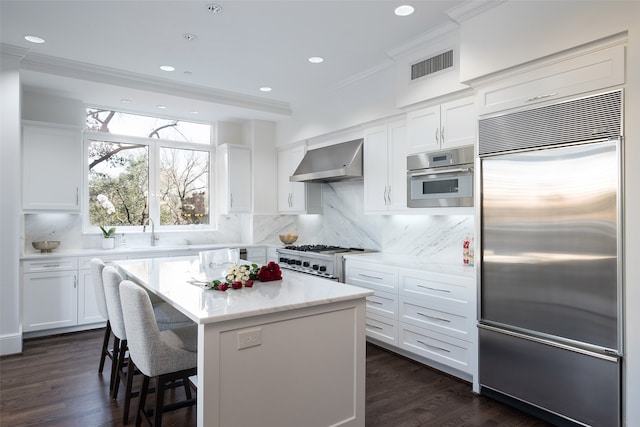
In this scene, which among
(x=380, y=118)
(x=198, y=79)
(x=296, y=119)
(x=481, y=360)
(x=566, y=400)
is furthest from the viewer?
(x=296, y=119)

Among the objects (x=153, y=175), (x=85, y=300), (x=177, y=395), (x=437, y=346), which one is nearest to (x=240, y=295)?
(x=177, y=395)

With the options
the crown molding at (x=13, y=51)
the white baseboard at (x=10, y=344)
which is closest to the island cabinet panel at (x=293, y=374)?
the white baseboard at (x=10, y=344)

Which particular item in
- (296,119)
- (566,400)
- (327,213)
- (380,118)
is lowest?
(566,400)

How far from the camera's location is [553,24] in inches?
97.8

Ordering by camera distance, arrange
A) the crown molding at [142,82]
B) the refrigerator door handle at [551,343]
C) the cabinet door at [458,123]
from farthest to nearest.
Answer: the crown molding at [142,82]
the cabinet door at [458,123]
the refrigerator door handle at [551,343]

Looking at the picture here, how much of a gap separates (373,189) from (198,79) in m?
2.37

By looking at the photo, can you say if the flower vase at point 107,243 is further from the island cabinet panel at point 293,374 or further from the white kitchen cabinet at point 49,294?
the island cabinet panel at point 293,374

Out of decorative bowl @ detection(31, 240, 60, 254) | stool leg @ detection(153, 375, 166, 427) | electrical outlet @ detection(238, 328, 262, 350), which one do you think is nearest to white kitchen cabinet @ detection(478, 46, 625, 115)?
electrical outlet @ detection(238, 328, 262, 350)

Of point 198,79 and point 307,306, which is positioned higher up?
point 198,79

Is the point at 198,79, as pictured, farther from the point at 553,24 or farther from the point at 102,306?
the point at 553,24

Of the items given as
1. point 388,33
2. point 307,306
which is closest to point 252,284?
point 307,306

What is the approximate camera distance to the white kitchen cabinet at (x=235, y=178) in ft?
19.0

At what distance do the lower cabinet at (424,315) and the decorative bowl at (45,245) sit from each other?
3.50 metres

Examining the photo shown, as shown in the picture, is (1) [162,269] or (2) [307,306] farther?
(1) [162,269]
